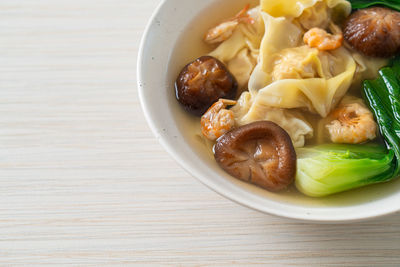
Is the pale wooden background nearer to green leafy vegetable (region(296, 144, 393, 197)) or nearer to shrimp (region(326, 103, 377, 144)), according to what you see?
green leafy vegetable (region(296, 144, 393, 197))

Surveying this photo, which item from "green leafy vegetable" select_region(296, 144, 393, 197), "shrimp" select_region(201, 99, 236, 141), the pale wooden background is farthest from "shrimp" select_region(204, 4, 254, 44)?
"green leafy vegetable" select_region(296, 144, 393, 197)

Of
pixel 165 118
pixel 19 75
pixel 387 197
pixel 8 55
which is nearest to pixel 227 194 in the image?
pixel 165 118

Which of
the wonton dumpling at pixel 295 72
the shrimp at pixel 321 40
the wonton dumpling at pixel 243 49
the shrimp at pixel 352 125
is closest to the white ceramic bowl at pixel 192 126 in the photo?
the wonton dumpling at pixel 243 49

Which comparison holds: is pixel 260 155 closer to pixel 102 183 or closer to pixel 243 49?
pixel 243 49

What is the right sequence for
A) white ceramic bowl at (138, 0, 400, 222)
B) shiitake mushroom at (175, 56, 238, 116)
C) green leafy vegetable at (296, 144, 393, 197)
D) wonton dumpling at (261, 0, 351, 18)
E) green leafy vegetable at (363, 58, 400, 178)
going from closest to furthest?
1. white ceramic bowl at (138, 0, 400, 222)
2. green leafy vegetable at (296, 144, 393, 197)
3. green leafy vegetable at (363, 58, 400, 178)
4. shiitake mushroom at (175, 56, 238, 116)
5. wonton dumpling at (261, 0, 351, 18)

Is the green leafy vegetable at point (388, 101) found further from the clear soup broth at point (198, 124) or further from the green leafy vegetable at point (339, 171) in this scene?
the clear soup broth at point (198, 124)

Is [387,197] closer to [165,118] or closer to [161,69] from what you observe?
[165,118]

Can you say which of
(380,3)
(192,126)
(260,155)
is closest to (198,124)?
(192,126)
